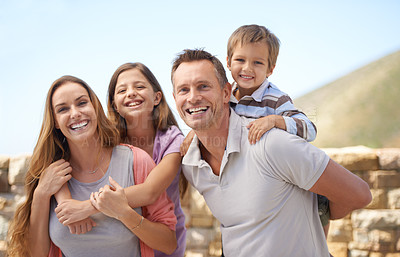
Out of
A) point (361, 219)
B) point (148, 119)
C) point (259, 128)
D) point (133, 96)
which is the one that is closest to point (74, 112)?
point (133, 96)

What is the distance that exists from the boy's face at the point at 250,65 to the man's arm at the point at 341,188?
72 centimetres

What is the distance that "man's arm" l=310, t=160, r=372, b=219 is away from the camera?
5.61 feet

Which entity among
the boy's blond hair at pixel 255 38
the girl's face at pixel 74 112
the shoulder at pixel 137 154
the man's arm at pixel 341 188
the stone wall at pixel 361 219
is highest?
the boy's blond hair at pixel 255 38

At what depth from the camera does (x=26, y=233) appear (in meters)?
1.96

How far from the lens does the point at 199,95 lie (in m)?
1.86

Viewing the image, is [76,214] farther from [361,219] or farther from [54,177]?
[361,219]

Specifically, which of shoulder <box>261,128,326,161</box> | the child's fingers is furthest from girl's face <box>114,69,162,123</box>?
shoulder <box>261,128,326,161</box>

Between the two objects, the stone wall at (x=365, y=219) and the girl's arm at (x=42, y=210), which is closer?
the girl's arm at (x=42, y=210)

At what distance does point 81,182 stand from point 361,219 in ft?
9.31

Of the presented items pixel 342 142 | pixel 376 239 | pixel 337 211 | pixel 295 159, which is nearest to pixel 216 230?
pixel 376 239

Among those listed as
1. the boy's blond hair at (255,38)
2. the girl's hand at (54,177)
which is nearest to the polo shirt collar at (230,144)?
the boy's blond hair at (255,38)

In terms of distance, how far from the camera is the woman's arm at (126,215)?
1780 millimetres

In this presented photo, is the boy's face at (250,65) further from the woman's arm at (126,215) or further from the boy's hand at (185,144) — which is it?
the woman's arm at (126,215)

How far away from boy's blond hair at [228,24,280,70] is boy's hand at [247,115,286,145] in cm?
63
